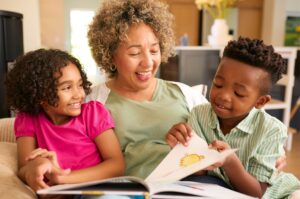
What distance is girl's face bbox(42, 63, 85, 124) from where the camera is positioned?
110 cm

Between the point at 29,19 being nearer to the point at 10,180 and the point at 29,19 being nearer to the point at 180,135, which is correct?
the point at 10,180

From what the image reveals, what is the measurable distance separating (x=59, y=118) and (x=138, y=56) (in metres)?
0.37

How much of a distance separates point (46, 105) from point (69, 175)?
0.99 feet

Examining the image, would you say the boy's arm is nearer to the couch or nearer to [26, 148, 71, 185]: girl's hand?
[26, 148, 71, 185]: girl's hand

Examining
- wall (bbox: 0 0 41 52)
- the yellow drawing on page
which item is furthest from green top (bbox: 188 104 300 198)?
wall (bbox: 0 0 41 52)

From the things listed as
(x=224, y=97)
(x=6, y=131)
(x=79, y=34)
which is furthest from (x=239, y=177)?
(x=79, y=34)

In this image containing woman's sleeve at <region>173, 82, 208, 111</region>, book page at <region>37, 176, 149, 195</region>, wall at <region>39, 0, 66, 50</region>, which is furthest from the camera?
wall at <region>39, 0, 66, 50</region>

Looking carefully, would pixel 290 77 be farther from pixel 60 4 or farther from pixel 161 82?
pixel 60 4

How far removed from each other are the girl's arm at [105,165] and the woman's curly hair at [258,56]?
0.48 metres

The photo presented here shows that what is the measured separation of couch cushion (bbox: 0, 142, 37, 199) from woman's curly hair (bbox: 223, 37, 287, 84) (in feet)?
2.49

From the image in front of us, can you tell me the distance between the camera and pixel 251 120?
107 cm

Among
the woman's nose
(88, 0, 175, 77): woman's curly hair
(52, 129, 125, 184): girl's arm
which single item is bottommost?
(52, 129, 125, 184): girl's arm

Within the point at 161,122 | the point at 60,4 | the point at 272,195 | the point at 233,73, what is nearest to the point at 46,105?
the point at 161,122

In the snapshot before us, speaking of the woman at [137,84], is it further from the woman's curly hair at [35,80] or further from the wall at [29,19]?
the wall at [29,19]
